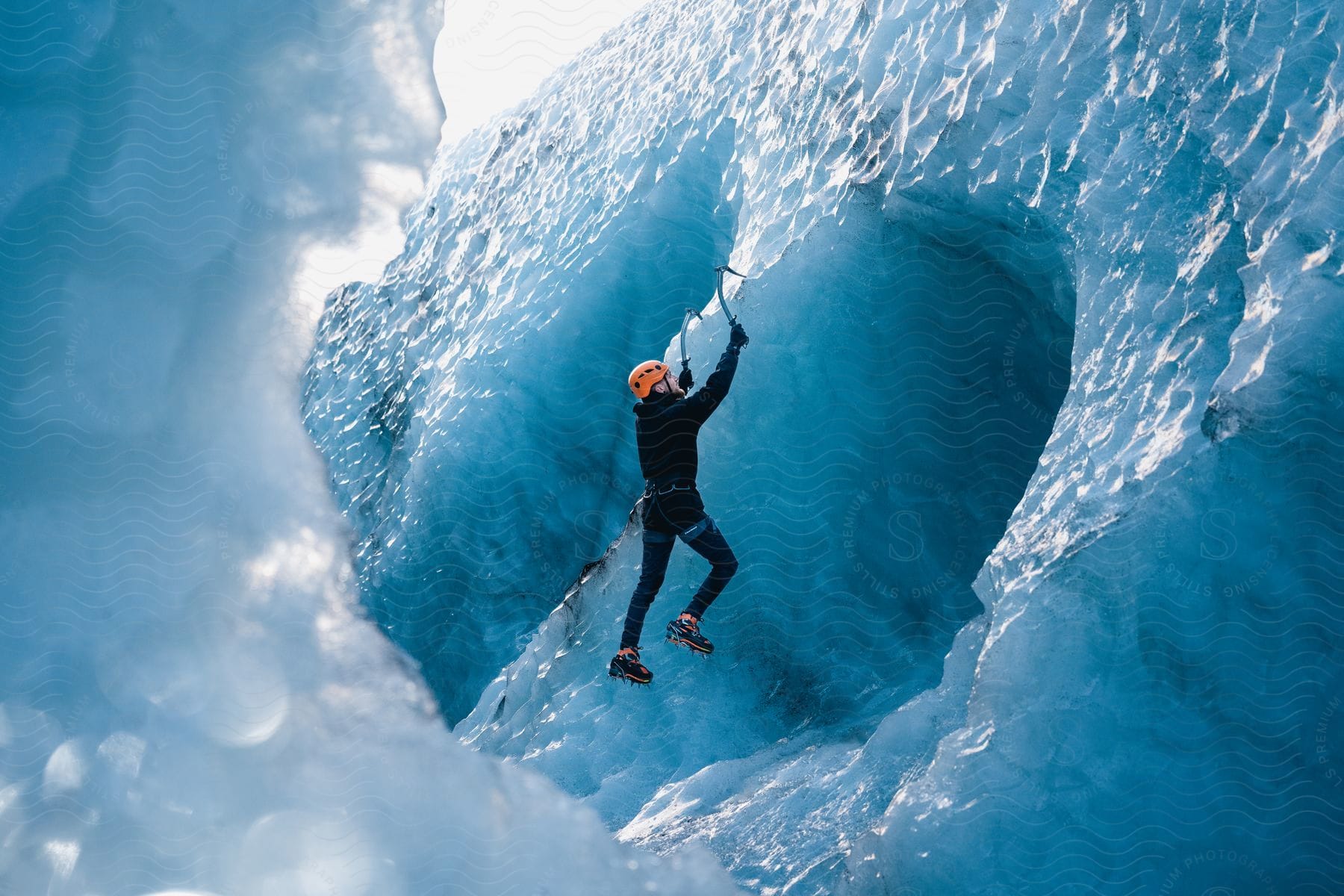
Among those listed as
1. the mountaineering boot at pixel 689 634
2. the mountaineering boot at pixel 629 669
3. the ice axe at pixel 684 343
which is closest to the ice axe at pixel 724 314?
the ice axe at pixel 684 343

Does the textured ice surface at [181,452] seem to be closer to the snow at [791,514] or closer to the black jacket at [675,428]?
the snow at [791,514]

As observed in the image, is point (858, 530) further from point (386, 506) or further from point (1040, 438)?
point (386, 506)

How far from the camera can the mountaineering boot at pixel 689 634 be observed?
15.9 ft

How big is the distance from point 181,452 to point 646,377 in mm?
9914

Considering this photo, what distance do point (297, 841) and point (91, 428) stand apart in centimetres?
638

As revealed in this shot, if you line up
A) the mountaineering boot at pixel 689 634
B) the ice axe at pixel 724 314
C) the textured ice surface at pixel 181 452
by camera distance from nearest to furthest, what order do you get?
the mountaineering boot at pixel 689 634
the ice axe at pixel 724 314
the textured ice surface at pixel 181 452

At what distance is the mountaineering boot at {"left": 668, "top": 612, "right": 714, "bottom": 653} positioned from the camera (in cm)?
484

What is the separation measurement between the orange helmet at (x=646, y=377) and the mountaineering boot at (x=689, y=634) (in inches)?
43.1

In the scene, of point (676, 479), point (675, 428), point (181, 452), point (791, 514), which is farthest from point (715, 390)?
point (181, 452)

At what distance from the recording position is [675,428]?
498cm

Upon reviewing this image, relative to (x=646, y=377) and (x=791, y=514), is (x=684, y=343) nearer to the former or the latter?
(x=646, y=377)

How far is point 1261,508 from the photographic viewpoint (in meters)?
3.78

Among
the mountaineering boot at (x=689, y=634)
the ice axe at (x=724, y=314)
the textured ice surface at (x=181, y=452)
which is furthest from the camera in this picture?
the textured ice surface at (x=181, y=452)

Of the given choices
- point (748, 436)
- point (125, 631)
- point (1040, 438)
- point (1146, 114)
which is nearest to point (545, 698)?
point (748, 436)
